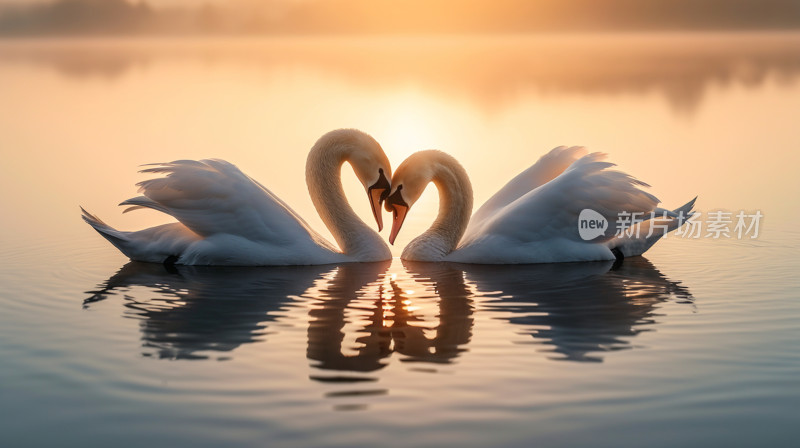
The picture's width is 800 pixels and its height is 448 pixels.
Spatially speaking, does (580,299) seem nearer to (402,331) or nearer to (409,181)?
(402,331)

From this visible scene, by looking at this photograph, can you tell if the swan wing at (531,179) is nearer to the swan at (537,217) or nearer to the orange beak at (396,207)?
the swan at (537,217)

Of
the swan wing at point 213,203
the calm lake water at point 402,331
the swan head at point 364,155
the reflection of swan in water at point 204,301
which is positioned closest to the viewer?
the calm lake water at point 402,331

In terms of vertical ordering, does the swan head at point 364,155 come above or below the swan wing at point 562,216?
above

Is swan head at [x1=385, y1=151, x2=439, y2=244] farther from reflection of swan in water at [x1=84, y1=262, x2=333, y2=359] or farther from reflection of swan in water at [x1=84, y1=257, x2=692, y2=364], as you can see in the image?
reflection of swan in water at [x1=84, y1=262, x2=333, y2=359]

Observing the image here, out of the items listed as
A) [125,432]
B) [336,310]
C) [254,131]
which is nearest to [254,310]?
[336,310]

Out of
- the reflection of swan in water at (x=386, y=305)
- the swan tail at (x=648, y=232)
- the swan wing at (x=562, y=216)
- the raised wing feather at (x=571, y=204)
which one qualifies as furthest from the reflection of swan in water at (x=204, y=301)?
the swan tail at (x=648, y=232)

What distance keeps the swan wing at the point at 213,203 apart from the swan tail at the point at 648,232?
11.2 ft

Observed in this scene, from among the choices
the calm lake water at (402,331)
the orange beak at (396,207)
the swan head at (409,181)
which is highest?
the swan head at (409,181)

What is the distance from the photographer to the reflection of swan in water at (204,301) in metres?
7.42

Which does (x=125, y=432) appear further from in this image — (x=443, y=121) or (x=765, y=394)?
(x=443, y=121)

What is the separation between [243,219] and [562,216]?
3.17 m

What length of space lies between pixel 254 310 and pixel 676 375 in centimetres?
345

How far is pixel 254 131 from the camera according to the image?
22.9 m

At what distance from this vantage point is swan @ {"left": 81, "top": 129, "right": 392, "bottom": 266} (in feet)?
33.9
